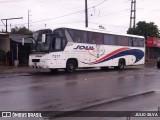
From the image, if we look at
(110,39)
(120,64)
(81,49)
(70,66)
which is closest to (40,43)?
(70,66)

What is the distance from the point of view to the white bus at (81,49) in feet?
70.8

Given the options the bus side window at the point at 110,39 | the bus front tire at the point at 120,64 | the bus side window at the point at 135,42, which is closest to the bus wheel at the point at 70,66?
the bus side window at the point at 110,39

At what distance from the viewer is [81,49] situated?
23.9 m

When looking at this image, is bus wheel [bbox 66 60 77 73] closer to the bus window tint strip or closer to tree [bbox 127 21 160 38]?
the bus window tint strip

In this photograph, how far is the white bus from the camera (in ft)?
70.8

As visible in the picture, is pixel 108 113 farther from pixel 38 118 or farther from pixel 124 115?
pixel 38 118

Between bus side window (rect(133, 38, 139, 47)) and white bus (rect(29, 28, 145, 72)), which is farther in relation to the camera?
bus side window (rect(133, 38, 139, 47))

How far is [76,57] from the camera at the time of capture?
2350 cm

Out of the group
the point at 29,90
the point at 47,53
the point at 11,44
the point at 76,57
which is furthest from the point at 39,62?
the point at 11,44

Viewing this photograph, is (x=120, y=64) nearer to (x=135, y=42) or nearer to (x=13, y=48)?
(x=135, y=42)

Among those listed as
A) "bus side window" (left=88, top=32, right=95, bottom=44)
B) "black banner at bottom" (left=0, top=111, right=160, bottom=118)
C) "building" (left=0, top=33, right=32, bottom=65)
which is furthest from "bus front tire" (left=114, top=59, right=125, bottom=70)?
"black banner at bottom" (left=0, top=111, right=160, bottom=118)

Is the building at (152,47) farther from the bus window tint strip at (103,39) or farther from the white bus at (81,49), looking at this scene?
the white bus at (81,49)

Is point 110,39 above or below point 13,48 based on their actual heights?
above

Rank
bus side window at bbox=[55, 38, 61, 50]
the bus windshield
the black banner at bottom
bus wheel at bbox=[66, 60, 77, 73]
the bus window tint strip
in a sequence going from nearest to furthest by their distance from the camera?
the black banner at bottom, the bus windshield, bus side window at bbox=[55, 38, 61, 50], bus wheel at bbox=[66, 60, 77, 73], the bus window tint strip
